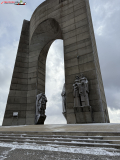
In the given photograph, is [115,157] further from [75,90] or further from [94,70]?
[94,70]

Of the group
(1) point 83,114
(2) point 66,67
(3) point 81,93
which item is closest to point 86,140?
(1) point 83,114

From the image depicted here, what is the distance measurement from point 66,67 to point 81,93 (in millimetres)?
3703

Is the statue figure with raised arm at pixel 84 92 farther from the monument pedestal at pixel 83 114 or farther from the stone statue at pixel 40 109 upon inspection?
the stone statue at pixel 40 109

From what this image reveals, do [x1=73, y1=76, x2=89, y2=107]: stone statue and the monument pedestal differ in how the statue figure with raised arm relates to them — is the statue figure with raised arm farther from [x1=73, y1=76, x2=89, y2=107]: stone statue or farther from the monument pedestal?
the monument pedestal

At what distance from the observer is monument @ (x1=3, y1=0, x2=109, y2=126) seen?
10203mm

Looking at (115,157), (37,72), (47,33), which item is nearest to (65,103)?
(37,72)

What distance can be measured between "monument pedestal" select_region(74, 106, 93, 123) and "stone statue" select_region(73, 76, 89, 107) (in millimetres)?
348

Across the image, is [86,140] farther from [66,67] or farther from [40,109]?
[40,109]

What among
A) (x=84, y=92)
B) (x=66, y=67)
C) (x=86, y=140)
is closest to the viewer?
(x=86, y=140)

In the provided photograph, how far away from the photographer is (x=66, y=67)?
12445 millimetres

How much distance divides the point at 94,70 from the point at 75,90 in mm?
2706

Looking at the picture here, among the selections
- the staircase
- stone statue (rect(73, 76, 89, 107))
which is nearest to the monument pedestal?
stone statue (rect(73, 76, 89, 107))

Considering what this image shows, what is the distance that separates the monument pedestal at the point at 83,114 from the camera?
9523 millimetres

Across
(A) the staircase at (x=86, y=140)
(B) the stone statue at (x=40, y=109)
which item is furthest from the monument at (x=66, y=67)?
(A) the staircase at (x=86, y=140)
